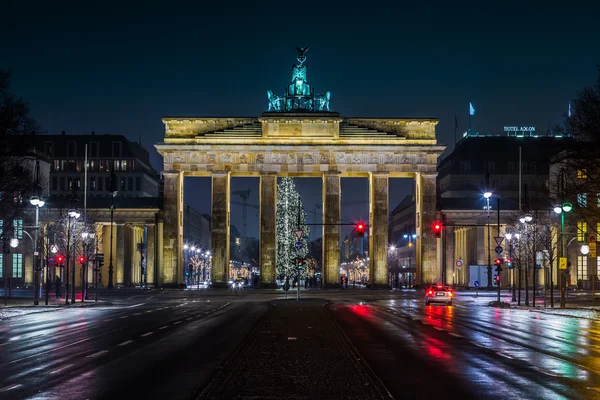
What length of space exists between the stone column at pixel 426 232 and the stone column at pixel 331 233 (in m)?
9.13

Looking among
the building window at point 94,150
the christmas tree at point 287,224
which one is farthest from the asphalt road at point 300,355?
the building window at point 94,150

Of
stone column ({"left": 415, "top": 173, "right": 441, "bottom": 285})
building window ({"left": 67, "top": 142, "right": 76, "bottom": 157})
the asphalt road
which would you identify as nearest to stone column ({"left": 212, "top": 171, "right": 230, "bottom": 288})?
stone column ({"left": 415, "top": 173, "right": 441, "bottom": 285})

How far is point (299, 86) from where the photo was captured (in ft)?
324

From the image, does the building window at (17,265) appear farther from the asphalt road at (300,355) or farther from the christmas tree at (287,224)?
the asphalt road at (300,355)

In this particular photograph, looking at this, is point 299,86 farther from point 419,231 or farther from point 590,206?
point 590,206

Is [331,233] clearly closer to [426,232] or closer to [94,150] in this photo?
[426,232]

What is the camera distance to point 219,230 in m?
95.8

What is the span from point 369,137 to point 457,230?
2985 cm

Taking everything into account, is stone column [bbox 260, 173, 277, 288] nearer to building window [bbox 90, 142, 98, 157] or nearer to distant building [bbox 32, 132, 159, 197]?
distant building [bbox 32, 132, 159, 197]

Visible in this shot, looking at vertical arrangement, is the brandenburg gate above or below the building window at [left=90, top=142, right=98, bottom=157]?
below

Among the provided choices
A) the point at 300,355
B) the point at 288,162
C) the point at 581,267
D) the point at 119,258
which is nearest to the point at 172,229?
the point at 288,162

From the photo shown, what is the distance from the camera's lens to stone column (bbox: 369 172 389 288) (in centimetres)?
9600

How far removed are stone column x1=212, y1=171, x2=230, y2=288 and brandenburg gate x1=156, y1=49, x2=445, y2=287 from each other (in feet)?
0.35

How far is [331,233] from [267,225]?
695 centimetres
